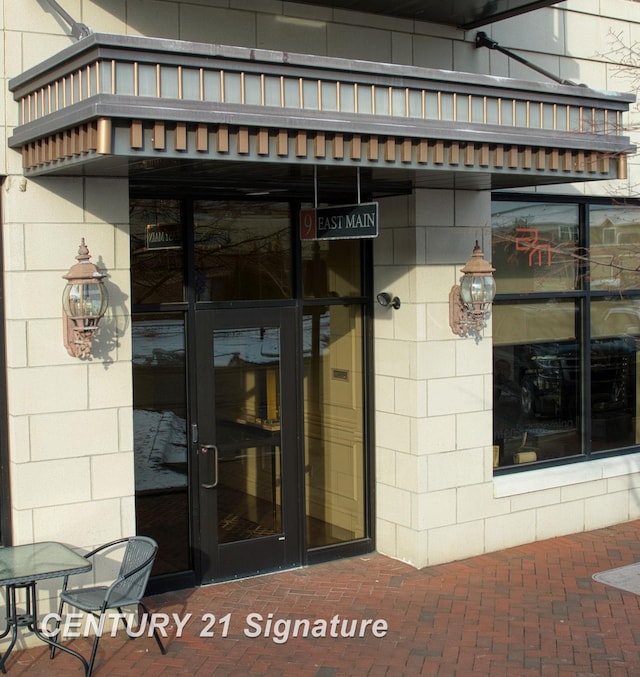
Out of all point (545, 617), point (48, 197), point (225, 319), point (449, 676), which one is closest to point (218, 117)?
point (48, 197)

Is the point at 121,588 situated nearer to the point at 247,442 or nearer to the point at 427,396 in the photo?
the point at 247,442

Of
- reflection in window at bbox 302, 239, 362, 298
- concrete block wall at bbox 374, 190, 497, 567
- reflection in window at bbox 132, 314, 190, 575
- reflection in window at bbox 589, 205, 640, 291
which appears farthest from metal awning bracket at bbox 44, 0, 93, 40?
reflection in window at bbox 589, 205, 640, 291

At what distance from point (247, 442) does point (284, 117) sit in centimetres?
298

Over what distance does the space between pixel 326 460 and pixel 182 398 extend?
1.53 meters

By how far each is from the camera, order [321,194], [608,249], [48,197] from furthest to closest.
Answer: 1. [608,249]
2. [321,194]
3. [48,197]

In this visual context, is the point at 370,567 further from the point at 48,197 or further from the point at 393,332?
the point at 48,197

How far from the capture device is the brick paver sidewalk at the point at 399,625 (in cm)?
594

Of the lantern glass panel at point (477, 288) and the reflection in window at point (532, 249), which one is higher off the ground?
the reflection in window at point (532, 249)

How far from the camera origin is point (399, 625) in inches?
260

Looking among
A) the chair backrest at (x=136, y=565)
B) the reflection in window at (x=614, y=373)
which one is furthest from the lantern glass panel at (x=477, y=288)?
the chair backrest at (x=136, y=565)

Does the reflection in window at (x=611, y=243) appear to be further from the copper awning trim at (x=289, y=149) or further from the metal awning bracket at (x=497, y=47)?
the copper awning trim at (x=289, y=149)

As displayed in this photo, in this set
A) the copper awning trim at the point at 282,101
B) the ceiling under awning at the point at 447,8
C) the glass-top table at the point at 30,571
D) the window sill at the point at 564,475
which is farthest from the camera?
the window sill at the point at 564,475

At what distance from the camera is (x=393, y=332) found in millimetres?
8031

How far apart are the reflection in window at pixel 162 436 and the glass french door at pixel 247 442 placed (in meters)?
0.15
